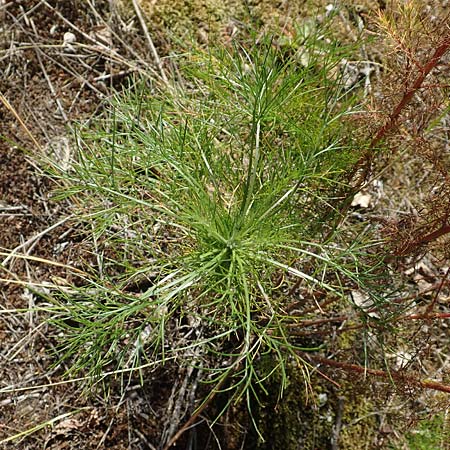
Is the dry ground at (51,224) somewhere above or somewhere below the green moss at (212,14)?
below

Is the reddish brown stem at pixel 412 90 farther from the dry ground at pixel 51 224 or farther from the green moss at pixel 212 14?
the green moss at pixel 212 14

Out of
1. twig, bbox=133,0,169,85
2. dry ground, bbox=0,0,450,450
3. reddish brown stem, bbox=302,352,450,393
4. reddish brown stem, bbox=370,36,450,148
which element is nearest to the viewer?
reddish brown stem, bbox=370,36,450,148

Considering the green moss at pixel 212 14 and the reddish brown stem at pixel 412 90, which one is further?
the green moss at pixel 212 14

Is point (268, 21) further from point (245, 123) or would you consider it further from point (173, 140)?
point (173, 140)

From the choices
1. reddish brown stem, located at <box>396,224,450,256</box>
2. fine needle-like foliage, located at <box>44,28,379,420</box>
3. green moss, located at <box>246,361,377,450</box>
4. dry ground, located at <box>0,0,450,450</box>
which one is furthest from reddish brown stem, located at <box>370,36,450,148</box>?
green moss, located at <box>246,361,377,450</box>

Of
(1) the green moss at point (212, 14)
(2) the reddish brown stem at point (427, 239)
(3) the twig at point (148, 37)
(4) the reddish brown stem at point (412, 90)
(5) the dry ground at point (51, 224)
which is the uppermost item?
(4) the reddish brown stem at point (412, 90)

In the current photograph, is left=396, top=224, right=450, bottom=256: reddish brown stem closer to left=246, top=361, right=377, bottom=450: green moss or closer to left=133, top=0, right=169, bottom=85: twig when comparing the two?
left=246, top=361, right=377, bottom=450: green moss

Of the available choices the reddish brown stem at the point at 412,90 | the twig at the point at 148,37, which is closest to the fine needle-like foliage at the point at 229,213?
the reddish brown stem at the point at 412,90

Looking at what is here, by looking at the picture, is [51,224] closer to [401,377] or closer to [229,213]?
[229,213]

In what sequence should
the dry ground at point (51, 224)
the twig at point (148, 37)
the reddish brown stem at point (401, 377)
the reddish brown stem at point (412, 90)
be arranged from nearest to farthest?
the reddish brown stem at point (412, 90) → the reddish brown stem at point (401, 377) → the dry ground at point (51, 224) → the twig at point (148, 37)

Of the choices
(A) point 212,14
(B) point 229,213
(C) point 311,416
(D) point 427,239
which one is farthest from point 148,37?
(C) point 311,416

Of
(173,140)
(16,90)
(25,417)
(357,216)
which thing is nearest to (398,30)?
(173,140)

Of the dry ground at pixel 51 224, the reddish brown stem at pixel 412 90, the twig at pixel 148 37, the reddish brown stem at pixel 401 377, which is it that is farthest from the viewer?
the twig at pixel 148 37

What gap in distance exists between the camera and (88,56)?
6.24 feet
